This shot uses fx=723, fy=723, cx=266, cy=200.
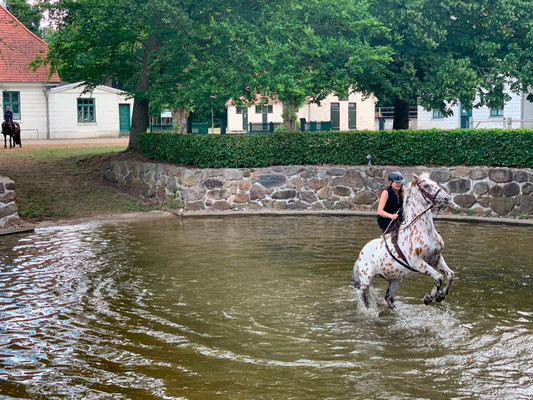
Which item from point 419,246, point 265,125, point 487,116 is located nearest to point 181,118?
point 265,125

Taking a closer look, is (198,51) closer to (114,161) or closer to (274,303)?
(114,161)

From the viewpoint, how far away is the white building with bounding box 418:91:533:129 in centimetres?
4662

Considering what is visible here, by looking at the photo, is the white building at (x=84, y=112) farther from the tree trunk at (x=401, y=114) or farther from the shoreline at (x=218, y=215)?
the shoreline at (x=218, y=215)

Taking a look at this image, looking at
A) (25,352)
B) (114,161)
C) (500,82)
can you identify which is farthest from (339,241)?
(500,82)

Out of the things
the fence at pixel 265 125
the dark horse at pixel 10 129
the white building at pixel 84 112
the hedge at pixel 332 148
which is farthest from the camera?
the white building at pixel 84 112

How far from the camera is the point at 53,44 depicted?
89.8 ft

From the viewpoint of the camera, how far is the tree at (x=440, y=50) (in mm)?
26656

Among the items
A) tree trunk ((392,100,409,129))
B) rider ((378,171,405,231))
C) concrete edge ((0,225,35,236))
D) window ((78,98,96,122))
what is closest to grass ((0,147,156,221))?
concrete edge ((0,225,35,236))

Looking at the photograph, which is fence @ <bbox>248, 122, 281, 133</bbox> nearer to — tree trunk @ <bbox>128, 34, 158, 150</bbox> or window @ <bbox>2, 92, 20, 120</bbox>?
tree trunk @ <bbox>128, 34, 158, 150</bbox>

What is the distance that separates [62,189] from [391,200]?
50.8ft

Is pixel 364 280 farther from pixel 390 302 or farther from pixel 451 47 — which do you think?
pixel 451 47

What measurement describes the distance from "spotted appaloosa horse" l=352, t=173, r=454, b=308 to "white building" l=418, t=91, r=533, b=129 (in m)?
36.1

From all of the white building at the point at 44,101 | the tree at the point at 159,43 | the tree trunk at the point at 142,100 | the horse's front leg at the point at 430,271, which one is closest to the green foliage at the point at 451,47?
the tree at the point at 159,43

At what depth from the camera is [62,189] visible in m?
23.9
